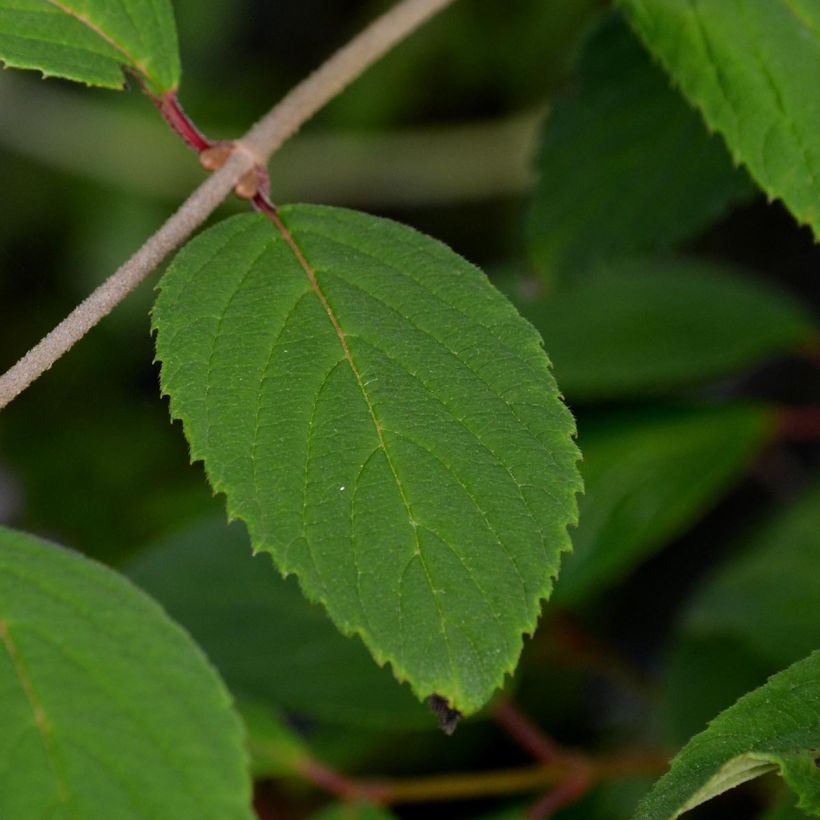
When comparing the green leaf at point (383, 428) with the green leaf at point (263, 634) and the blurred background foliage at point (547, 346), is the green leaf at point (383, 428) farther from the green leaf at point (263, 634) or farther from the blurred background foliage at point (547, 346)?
the green leaf at point (263, 634)

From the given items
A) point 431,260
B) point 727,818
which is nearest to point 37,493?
point 727,818

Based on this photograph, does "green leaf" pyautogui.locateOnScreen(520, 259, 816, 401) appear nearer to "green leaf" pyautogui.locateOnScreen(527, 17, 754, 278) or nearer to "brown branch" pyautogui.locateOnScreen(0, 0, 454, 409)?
"green leaf" pyautogui.locateOnScreen(527, 17, 754, 278)

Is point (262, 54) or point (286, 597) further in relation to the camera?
point (262, 54)

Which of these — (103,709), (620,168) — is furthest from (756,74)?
(103,709)

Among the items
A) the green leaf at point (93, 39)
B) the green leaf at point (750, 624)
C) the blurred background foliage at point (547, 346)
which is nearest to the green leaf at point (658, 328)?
the blurred background foliage at point (547, 346)

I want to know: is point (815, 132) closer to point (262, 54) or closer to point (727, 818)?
point (727, 818)

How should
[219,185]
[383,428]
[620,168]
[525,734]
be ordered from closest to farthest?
1. [383,428]
2. [219,185]
3. [620,168]
4. [525,734]

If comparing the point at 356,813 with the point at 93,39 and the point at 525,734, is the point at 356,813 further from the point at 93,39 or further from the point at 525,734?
the point at 93,39

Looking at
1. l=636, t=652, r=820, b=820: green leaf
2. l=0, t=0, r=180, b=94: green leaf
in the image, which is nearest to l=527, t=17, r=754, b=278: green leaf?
l=0, t=0, r=180, b=94: green leaf
